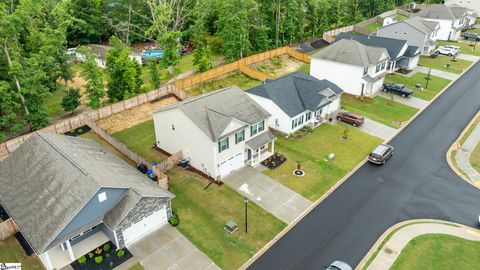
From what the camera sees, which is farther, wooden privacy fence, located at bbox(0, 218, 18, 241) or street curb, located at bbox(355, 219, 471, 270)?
wooden privacy fence, located at bbox(0, 218, 18, 241)

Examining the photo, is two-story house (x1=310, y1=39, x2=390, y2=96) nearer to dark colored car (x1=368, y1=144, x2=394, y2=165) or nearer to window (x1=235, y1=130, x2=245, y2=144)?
dark colored car (x1=368, y1=144, x2=394, y2=165)

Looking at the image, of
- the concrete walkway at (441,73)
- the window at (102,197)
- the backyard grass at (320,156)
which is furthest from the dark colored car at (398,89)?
the window at (102,197)

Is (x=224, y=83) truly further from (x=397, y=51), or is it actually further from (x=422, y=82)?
(x=422, y=82)

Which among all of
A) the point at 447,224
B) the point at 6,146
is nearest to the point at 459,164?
the point at 447,224

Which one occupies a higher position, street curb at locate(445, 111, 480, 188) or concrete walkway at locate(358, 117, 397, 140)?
concrete walkway at locate(358, 117, 397, 140)

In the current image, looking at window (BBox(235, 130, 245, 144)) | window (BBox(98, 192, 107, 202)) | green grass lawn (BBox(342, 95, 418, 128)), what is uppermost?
window (BBox(98, 192, 107, 202))

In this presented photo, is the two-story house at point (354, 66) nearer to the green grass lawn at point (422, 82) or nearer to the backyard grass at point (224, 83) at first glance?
the green grass lawn at point (422, 82)

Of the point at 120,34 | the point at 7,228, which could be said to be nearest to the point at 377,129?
the point at 7,228

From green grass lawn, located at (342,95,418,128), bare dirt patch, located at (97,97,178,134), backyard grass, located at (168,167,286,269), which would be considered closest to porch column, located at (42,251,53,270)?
backyard grass, located at (168,167,286,269)
